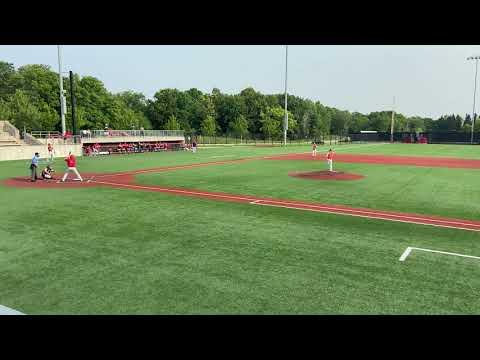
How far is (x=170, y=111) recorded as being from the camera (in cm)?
10225

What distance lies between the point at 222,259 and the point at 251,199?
8011 millimetres

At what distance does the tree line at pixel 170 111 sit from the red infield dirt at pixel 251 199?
4368 centimetres

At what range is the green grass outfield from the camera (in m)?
6.70

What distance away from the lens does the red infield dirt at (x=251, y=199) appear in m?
13.0

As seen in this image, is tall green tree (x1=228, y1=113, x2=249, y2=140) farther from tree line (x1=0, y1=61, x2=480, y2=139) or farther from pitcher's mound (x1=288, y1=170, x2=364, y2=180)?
pitcher's mound (x1=288, y1=170, x2=364, y2=180)

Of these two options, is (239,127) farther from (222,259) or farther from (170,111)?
(222,259)

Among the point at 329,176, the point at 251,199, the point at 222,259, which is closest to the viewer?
the point at 222,259

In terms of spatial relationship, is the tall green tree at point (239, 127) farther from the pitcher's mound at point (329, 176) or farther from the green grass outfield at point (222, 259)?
the green grass outfield at point (222, 259)

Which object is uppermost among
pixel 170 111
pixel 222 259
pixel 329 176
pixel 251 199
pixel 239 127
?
pixel 170 111

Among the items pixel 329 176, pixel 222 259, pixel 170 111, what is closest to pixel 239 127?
pixel 170 111

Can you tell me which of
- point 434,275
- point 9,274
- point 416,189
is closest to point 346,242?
point 434,275

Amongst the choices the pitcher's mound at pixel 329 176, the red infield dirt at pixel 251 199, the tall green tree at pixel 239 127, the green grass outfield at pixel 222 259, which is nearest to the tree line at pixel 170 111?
the tall green tree at pixel 239 127

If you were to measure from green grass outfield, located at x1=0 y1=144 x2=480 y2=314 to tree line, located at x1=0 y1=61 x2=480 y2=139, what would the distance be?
55116 mm
